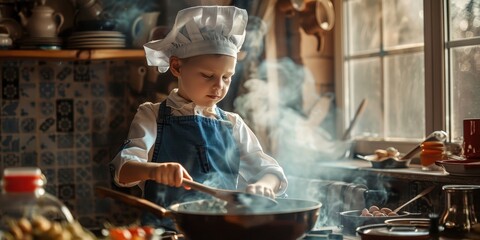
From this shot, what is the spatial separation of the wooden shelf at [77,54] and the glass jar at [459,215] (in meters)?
2.12

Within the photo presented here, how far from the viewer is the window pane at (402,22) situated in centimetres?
327

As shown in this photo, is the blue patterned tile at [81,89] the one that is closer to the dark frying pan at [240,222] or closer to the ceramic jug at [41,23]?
the ceramic jug at [41,23]

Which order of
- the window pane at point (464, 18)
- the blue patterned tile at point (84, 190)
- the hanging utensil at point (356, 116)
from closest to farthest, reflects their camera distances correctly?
the window pane at point (464, 18) < the hanging utensil at point (356, 116) < the blue patterned tile at point (84, 190)

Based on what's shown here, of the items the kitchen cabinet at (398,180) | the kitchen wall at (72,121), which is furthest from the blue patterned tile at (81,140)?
the kitchen cabinet at (398,180)

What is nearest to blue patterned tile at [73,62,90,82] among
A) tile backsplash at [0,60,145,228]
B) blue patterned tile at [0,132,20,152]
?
tile backsplash at [0,60,145,228]

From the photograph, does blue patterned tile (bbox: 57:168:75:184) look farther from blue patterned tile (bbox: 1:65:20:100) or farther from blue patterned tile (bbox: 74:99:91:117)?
blue patterned tile (bbox: 1:65:20:100)

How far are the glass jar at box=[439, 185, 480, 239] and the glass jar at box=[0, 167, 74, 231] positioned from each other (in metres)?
1.07

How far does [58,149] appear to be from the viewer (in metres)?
4.05

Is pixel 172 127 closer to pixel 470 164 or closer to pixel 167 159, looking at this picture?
pixel 167 159

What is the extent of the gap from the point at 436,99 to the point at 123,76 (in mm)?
1822

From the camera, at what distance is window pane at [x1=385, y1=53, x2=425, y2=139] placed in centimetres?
327

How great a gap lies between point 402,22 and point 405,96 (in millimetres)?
334

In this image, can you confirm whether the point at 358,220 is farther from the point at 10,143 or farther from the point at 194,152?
the point at 10,143

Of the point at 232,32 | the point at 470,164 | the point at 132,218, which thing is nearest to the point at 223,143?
the point at 232,32
